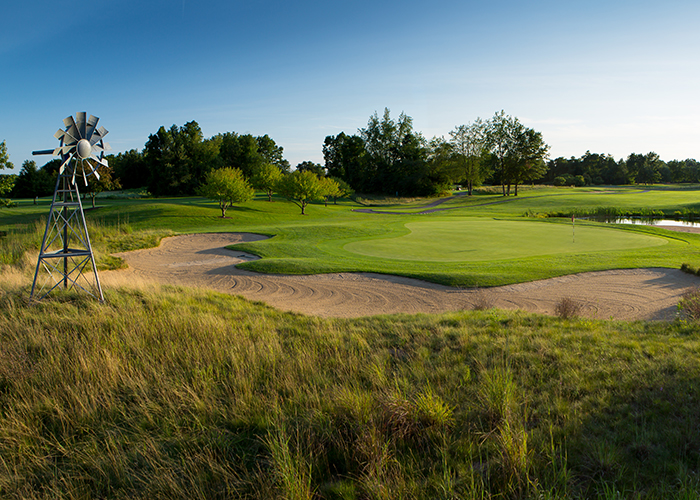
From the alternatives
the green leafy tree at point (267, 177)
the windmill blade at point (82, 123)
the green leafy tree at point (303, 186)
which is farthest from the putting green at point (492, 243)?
the green leafy tree at point (267, 177)

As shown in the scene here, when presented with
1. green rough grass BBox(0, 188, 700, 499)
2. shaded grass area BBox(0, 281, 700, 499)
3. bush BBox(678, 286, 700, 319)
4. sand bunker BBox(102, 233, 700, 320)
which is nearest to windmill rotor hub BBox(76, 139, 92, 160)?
green rough grass BBox(0, 188, 700, 499)

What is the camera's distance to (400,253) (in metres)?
16.5

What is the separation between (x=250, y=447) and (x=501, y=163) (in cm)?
7078

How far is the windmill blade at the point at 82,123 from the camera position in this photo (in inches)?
330

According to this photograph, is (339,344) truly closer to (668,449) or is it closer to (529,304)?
(668,449)

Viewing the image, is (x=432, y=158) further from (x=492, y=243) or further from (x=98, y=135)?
(x=98, y=135)

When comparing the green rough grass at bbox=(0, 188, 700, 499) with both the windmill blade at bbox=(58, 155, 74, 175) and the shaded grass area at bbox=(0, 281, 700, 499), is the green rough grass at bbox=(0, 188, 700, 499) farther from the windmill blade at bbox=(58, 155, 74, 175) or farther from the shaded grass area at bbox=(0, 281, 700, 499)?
the windmill blade at bbox=(58, 155, 74, 175)

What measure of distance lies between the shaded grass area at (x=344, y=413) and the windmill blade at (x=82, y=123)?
4241 mm

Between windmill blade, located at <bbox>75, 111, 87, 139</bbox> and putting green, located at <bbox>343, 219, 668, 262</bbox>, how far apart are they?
417 inches

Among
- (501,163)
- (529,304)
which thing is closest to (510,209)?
(501,163)

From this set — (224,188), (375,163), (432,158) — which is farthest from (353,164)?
(224,188)

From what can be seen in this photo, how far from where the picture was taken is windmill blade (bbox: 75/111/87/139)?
27.5 ft

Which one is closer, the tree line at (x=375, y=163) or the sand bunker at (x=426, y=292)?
the sand bunker at (x=426, y=292)

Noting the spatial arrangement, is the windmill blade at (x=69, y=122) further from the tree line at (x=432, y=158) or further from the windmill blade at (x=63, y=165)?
the tree line at (x=432, y=158)
